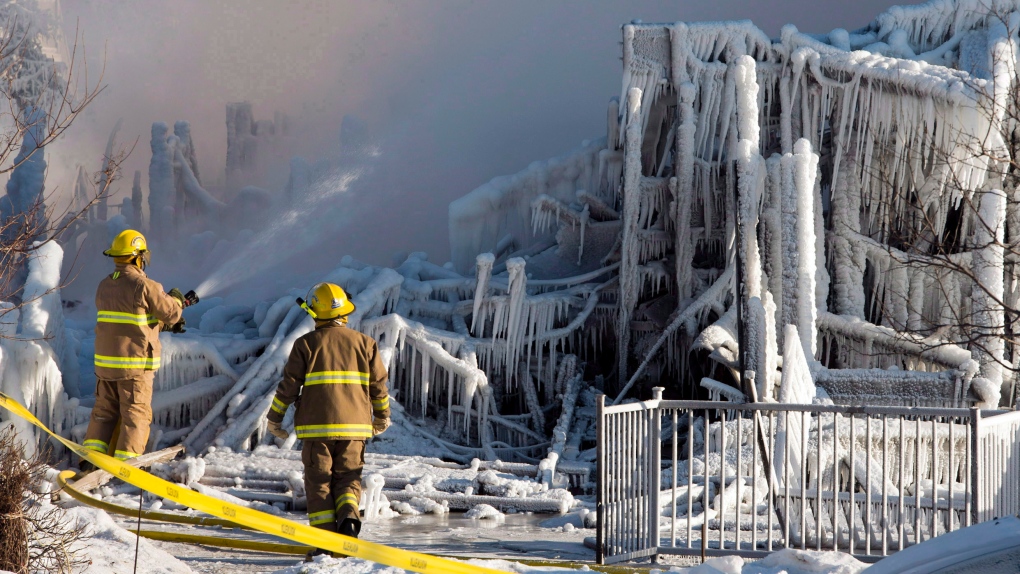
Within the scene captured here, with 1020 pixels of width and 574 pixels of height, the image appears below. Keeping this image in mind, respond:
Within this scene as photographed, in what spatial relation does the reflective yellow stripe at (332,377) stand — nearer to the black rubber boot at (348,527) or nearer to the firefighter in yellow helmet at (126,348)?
the black rubber boot at (348,527)

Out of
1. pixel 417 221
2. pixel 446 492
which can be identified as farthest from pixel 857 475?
pixel 417 221

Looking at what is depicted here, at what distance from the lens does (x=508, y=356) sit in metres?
14.4

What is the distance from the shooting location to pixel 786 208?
40.3 feet

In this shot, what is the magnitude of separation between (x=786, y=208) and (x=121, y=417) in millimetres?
8252

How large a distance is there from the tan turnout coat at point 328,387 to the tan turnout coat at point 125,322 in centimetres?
200

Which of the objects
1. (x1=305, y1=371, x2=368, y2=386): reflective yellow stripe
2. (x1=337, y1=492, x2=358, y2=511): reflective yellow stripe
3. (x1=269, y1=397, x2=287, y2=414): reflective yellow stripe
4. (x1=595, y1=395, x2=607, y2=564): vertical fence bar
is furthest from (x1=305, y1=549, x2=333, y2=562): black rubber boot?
(x1=595, y1=395, x2=607, y2=564): vertical fence bar

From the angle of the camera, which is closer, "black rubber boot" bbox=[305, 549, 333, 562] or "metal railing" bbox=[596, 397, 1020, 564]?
"black rubber boot" bbox=[305, 549, 333, 562]

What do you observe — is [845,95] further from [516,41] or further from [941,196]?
[516,41]

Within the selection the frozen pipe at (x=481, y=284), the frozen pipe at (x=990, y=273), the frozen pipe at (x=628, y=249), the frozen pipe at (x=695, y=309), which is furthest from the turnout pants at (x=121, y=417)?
the frozen pipe at (x=628, y=249)

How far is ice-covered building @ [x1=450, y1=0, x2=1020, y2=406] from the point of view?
472 inches

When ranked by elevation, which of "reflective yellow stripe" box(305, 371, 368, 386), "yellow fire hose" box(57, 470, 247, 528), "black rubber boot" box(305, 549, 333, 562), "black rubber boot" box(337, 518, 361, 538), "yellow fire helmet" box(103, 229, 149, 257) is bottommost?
"yellow fire hose" box(57, 470, 247, 528)

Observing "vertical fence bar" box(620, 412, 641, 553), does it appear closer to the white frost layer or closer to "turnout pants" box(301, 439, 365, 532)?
"turnout pants" box(301, 439, 365, 532)

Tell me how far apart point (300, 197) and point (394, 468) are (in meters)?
15.4

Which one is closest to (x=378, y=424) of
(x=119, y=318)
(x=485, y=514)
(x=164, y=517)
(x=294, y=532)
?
(x=294, y=532)
